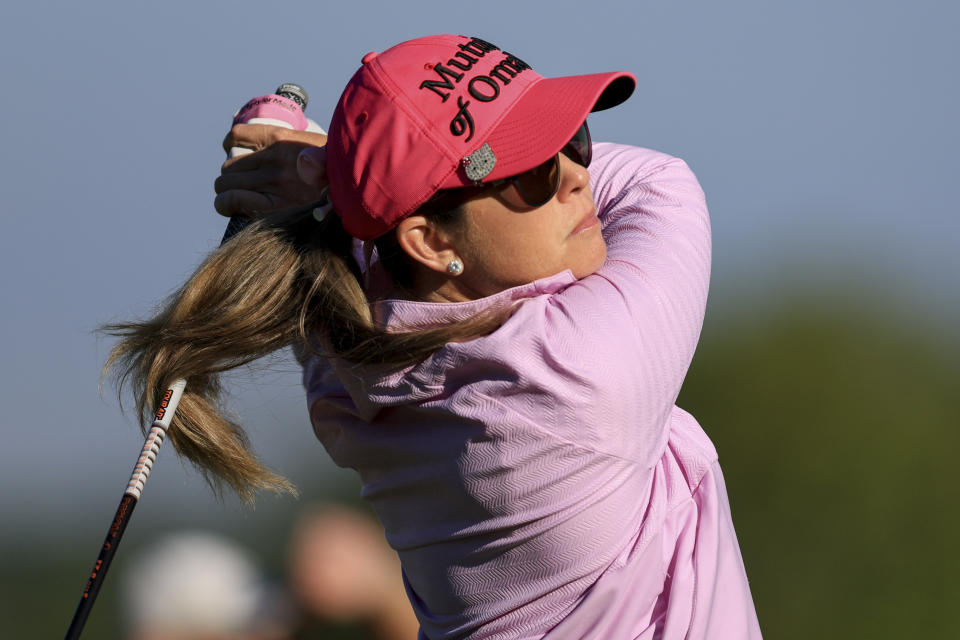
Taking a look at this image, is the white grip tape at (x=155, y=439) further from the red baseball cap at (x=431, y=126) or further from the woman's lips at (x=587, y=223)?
the woman's lips at (x=587, y=223)

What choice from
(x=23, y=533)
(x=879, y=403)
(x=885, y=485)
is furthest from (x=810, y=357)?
(x=23, y=533)

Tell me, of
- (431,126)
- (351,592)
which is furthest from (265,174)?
(351,592)

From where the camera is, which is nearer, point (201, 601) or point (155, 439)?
point (155, 439)

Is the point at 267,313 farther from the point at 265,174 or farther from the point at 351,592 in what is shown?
the point at 351,592

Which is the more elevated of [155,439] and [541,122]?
[541,122]

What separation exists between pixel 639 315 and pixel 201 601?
4535 millimetres

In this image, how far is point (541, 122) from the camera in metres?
1.94

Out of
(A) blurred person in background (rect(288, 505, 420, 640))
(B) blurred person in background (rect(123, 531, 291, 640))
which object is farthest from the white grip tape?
(B) blurred person in background (rect(123, 531, 291, 640))

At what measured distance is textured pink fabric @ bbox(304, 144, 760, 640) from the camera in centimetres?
179

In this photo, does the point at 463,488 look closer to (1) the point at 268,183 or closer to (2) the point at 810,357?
(1) the point at 268,183

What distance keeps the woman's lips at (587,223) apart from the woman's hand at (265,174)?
579mm

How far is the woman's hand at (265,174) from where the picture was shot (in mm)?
2312

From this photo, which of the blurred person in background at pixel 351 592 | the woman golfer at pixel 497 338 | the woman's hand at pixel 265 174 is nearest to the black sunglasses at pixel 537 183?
the woman golfer at pixel 497 338

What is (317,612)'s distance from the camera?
540cm
